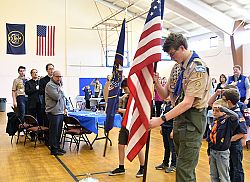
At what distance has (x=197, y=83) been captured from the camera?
2115mm

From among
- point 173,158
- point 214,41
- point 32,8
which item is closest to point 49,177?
point 173,158

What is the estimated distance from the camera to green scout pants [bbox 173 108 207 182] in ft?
7.15

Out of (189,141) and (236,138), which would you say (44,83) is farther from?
(189,141)

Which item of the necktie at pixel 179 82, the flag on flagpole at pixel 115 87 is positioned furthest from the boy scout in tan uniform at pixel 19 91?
the necktie at pixel 179 82

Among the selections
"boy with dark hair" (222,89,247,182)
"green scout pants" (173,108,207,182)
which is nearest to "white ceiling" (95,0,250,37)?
"boy with dark hair" (222,89,247,182)

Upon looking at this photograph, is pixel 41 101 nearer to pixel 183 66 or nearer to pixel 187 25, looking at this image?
pixel 183 66

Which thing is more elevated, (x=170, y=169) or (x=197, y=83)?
(x=197, y=83)

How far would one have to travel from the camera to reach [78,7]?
1639 centimetres

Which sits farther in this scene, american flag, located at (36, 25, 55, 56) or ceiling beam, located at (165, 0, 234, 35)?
american flag, located at (36, 25, 55, 56)

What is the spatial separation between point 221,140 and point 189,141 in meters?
0.85

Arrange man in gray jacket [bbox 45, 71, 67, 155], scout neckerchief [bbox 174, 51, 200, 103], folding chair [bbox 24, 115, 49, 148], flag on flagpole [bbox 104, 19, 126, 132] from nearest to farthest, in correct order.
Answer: scout neckerchief [bbox 174, 51, 200, 103] < flag on flagpole [bbox 104, 19, 126, 132] < man in gray jacket [bbox 45, 71, 67, 155] < folding chair [bbox 24, 115, 49, 148]

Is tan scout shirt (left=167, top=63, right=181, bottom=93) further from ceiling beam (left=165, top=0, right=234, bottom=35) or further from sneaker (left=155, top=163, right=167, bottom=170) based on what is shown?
ceiling beam (left=165, top=0, right=234, bottom=35)

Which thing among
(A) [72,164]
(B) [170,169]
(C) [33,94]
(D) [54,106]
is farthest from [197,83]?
(C) [33,94]

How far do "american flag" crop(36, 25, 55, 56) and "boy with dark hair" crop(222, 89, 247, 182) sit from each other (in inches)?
454
